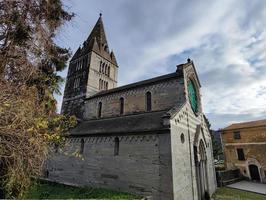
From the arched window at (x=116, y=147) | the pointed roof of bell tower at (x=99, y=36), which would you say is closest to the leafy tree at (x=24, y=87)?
the arched window at (x=116, y=147)

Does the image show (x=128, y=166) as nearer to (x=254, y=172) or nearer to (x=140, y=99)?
(x=140, y=99)

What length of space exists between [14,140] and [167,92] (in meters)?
13.1

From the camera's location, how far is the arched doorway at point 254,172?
2402 centimetres

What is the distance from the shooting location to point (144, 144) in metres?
11.7

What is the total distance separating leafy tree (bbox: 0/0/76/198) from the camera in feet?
13.1

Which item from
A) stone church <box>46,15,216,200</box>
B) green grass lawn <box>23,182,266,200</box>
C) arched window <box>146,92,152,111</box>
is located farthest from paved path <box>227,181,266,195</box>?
arched window <box>146,92,152,111</box>

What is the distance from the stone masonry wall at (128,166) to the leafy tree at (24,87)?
241 inches

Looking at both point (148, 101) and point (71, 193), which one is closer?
point (71, 193)

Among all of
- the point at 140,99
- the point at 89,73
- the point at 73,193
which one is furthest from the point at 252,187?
the point at 89,73

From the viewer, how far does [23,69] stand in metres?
5.13

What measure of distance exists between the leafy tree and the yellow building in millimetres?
27524

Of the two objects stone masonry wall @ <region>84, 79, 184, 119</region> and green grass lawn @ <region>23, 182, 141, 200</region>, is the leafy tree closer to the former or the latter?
green grass lawn @ <region>23, 182, 141, 200</region>

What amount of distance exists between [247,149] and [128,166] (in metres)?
22.4

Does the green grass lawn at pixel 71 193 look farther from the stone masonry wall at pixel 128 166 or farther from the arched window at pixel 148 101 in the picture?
the arched window at pixel 148 101
